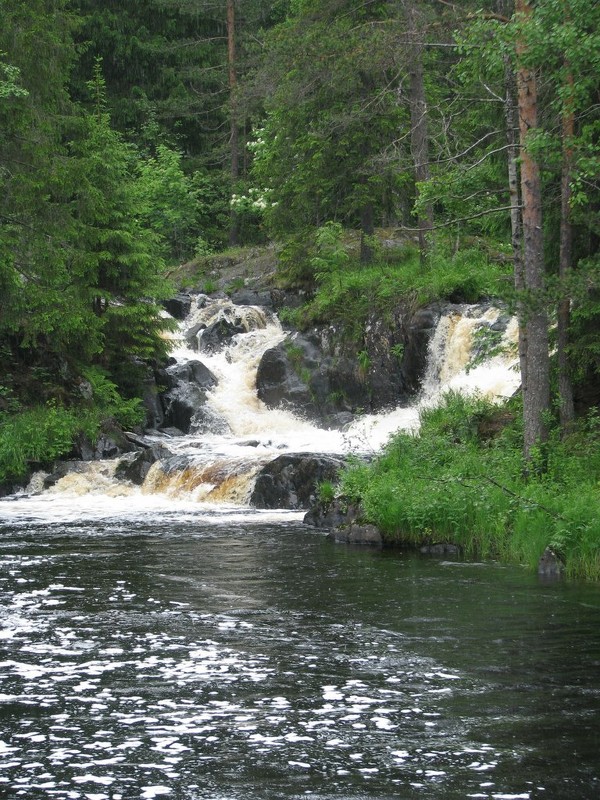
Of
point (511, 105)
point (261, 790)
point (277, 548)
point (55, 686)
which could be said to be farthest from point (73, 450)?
point (261, 790)

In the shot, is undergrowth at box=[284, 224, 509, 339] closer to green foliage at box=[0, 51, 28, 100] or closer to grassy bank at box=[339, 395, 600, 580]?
grassy bank at box=[339, 395, 600, 580]

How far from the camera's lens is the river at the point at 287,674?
5.91m

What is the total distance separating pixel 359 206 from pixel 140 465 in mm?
10007

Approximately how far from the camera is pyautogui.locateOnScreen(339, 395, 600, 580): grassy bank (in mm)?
11914

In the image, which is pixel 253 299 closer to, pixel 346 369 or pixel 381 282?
pixel 381 282

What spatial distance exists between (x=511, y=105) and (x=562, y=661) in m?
8.72

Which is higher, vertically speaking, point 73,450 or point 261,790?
point 73,450

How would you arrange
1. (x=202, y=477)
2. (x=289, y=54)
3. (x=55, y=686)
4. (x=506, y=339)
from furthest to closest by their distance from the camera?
(x=289, y=54) → (x=506, y=339) → (x=202, y=477) → (x=55, y=686)

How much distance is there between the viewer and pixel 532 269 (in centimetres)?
1384

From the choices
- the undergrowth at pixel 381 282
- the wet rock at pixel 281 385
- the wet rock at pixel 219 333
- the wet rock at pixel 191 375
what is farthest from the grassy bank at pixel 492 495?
the wet rock at pixel 219 333

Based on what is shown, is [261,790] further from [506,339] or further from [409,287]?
[409,287]

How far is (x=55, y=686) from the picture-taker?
761 cm

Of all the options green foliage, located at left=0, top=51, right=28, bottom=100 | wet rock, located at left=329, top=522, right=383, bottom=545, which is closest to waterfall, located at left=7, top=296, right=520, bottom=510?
wet rock, located at left=329, top=522, right=383, bottom=545

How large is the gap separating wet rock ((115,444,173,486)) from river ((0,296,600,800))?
21.2 ft
